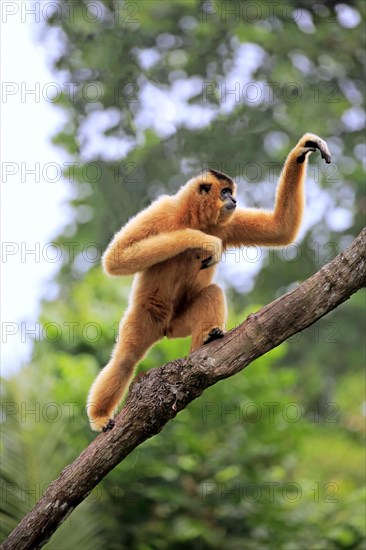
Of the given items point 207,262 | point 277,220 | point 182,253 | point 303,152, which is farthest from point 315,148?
point 182,253

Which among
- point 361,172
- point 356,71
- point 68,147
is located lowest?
point 361,172

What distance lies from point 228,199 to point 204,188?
191 millimetres

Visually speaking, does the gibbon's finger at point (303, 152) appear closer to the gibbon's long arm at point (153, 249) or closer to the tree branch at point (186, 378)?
the gibbon's long arm at point (153, 249)

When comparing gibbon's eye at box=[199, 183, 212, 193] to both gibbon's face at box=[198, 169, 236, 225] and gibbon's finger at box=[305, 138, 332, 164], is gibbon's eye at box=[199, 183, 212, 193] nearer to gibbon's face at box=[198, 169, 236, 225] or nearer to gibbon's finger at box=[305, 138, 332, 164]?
gibbon's face at box=[198, 169, 236, 225]

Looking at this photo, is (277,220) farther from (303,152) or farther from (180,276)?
(180,276)

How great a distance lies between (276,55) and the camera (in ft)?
52.4

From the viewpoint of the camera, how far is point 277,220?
216 inches

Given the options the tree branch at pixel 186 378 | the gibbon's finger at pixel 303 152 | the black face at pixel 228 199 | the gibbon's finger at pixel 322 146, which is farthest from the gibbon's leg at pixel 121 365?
the gibbon's finger at pixel 322 146

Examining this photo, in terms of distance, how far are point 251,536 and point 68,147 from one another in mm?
9847

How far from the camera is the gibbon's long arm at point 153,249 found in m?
4.98

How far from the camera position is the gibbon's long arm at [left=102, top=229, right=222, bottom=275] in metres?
4.98

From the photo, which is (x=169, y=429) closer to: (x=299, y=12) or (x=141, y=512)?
(x=141, y=512)

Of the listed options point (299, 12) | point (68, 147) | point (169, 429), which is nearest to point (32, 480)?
point (169, 429)

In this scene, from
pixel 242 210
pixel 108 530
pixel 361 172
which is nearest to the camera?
pixel 242 210
